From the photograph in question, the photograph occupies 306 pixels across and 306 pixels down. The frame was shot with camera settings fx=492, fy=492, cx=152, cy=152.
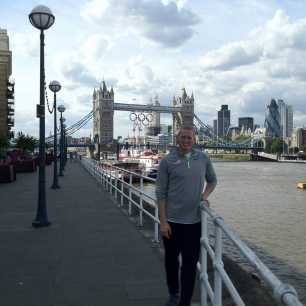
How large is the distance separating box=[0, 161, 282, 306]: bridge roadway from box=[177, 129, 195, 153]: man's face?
5.30ft

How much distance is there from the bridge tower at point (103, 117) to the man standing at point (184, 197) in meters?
111

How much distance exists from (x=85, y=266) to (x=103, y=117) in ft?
401

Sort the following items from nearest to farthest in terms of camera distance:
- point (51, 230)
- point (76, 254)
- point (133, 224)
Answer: point (76, 254) → point (51, 230) → point (133, 224)

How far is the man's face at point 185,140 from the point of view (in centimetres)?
443

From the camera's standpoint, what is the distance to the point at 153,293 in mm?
5273

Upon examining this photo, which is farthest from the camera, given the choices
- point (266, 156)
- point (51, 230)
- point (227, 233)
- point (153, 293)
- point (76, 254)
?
point (266, 156)

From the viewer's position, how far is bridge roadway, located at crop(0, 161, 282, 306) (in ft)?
16.9

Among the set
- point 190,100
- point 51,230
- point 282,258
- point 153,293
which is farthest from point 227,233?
point 190,100

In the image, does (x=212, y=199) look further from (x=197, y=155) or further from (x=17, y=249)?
(x=197, y=155)

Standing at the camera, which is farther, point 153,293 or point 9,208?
point 9,208

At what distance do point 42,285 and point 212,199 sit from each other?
24.7 m

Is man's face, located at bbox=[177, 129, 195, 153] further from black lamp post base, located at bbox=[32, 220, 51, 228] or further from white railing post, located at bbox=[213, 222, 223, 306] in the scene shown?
black lamp post base, located at bbox=[32, 220, 51, 228]

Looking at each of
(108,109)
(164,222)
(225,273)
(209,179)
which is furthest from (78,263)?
(108,109)

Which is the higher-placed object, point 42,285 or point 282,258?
point 42,285
